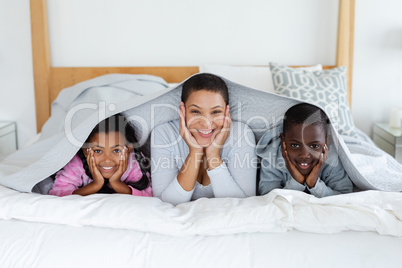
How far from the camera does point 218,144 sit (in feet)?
4.41

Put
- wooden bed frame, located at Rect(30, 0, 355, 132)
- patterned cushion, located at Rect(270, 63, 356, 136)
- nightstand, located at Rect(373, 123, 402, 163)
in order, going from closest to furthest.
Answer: patterned cushion, located at Rect(270, 63, 356, 136), nightstand, located at Rect(373, 123, 402, 163), wooden bed frame, located at Rect(30, 0, 355, 132)

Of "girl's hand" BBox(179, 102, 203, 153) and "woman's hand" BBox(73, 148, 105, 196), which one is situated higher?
"girl's hand" BBox(179, 102, 203, 153)

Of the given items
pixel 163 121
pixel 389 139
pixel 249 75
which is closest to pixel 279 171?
pixel 163 121

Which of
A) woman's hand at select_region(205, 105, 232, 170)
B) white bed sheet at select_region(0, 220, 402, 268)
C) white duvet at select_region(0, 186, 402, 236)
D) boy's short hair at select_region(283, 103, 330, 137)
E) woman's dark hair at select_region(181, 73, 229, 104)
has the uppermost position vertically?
woman's dark hair at select_region(181, 73, 229, 104)

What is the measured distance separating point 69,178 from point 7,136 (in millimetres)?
1478

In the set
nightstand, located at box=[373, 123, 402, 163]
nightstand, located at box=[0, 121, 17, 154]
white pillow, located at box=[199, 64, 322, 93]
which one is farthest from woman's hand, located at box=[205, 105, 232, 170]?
nightstand, located at box=[0, 121, 17, 154]

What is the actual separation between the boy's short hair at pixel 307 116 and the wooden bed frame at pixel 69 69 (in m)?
1.33

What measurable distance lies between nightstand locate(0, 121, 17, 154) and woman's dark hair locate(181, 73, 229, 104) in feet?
5.66

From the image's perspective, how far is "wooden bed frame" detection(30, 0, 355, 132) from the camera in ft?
8.23

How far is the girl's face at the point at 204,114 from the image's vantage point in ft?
4.27

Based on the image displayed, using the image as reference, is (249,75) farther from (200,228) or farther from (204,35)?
(200,228)

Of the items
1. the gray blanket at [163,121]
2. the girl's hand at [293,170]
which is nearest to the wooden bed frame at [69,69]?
the gray blanket at [163,121]

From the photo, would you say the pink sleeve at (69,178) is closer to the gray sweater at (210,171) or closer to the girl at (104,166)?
the girl at (104,166)

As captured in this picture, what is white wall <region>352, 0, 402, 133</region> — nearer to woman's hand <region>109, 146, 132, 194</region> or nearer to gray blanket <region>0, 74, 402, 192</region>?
gray blanket <region>0, 74, 402, 192</region>
